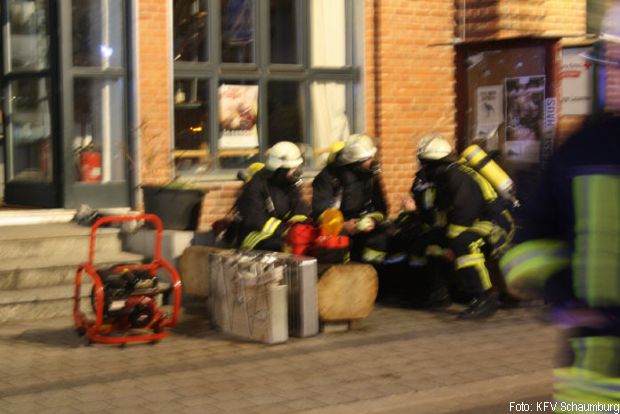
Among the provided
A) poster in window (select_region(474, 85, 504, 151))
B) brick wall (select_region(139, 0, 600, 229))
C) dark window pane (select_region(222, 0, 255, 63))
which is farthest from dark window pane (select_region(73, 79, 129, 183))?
poster in window (select_region(474, 85, 504, 151))

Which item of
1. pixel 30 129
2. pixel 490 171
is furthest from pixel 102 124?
pixel 490 171

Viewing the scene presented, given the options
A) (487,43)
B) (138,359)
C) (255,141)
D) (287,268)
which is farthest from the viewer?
(255,141)

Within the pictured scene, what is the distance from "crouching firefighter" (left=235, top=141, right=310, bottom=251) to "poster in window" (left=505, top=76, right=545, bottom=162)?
261 cm

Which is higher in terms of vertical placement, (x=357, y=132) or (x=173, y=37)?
(x=173, y=37)

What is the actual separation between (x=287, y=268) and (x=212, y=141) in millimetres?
3896

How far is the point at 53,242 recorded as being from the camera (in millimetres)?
11125

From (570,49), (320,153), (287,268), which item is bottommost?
(287,268)

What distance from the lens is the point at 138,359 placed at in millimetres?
8656

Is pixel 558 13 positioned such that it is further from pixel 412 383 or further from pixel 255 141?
pixel 412 383

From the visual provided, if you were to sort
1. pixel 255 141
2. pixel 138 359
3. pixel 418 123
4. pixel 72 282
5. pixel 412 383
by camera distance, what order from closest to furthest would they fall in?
1. pixel 412 383
2. pixel 138 359
3. pixel 72 282
4. pixel 255 141
5. pixel 418 123

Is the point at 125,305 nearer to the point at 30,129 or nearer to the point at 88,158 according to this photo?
the point at 88,158

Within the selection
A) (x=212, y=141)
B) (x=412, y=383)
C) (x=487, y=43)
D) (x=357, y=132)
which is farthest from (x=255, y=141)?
(x=412, y=383)

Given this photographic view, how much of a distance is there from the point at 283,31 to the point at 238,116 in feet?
3.96

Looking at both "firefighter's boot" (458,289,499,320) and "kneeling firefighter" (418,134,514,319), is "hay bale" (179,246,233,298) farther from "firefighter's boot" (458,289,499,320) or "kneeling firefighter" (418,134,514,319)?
"firefighter's boot" (458,289,499,320)
